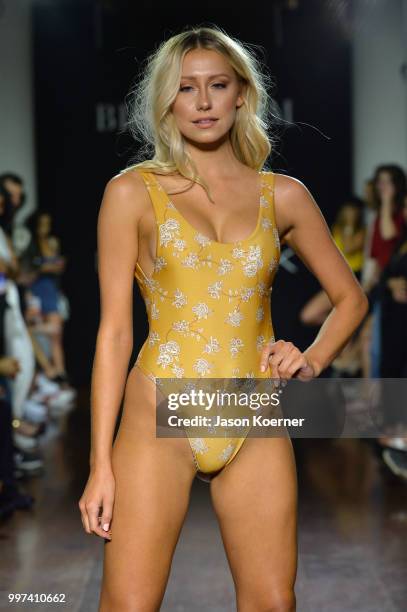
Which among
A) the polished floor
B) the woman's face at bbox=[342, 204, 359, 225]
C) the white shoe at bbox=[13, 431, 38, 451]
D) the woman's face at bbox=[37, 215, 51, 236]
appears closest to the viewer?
the polished floor

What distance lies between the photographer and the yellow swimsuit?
192 cm

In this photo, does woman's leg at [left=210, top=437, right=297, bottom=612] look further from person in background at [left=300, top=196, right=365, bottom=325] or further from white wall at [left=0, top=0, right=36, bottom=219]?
white wall at [left=0, top=0, right=36, bottom=219]

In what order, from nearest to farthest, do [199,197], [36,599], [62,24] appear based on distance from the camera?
[199,197] < [36,599] < [62,24]

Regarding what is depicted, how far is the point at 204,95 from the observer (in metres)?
1.94

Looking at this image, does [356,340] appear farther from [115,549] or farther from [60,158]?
[115,549]

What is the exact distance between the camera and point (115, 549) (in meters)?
1.85

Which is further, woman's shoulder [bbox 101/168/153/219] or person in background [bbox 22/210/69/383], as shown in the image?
person in background [bbox 22/210/69/383]

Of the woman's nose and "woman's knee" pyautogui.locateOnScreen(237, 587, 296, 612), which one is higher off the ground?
the woman's nose

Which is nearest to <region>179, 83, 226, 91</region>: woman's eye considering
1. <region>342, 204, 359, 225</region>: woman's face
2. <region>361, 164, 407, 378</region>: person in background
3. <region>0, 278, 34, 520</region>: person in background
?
<region>0, 278, 34, 520</region>: person in background

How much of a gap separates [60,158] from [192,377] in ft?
25.5

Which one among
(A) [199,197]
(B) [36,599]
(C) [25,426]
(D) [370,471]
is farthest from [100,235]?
(C) [25,426]

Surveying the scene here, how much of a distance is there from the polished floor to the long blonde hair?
159 cm

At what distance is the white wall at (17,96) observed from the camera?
366 inches

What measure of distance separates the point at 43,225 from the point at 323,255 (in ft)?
20.8
